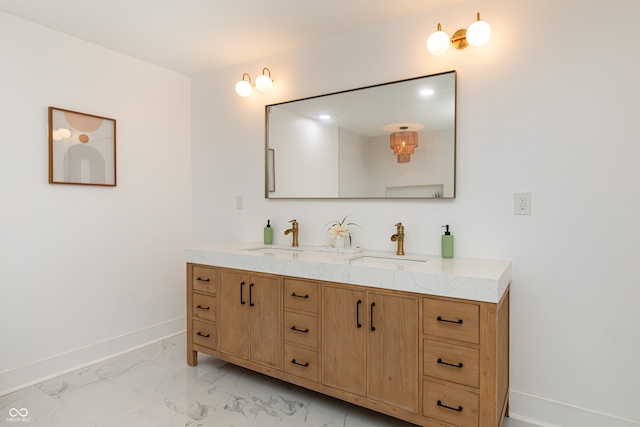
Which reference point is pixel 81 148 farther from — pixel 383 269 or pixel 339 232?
pixel 383 269

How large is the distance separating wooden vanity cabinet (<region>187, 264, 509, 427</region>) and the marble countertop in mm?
46

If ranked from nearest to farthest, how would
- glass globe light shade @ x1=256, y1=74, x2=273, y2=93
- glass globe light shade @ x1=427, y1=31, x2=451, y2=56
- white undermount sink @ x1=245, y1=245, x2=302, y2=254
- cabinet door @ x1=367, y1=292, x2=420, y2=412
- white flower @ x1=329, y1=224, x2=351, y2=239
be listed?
cabinet door @ x1=367, y1=292, x2=420, y2=412 → glass globe light shade @ x1=427, y1=31, x2=451, y2=56 → white flower @ x1=329, y1=224, x2=351, y2=239 → white undermount sink @ x1=245, y1=245, x2=302, y2=254 → glass globe light shade @ x1=256, y1=74, x2=273, y2=93

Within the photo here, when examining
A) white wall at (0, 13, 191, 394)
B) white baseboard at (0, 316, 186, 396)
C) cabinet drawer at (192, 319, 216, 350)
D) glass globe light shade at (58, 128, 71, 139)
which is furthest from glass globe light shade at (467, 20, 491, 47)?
white baseboard at (0, 316, 186, 396)

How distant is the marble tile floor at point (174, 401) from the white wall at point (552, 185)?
448 mm

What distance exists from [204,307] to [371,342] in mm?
1287

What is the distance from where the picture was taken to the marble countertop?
61.5 inches

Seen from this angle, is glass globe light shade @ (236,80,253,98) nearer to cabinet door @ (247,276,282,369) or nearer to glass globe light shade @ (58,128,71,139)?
glass globe light shade @ (58,128,71,139)

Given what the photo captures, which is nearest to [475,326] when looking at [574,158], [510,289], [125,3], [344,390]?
[510,289]

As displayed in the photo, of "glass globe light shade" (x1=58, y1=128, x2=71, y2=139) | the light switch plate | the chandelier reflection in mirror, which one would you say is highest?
"glass globe light shade" (x1=58, y1=128, x2=71, y2=139)

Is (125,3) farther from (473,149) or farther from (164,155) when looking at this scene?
(473,149)

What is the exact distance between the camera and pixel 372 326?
181 cm


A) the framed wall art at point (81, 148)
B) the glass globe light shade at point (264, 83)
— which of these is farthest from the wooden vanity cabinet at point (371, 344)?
the framed wall art at point (81, 148)

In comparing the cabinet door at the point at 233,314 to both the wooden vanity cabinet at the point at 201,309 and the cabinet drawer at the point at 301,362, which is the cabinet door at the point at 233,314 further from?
the cabinet drawer at the point at 301,362

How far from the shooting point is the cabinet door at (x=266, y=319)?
2154 millimetres
